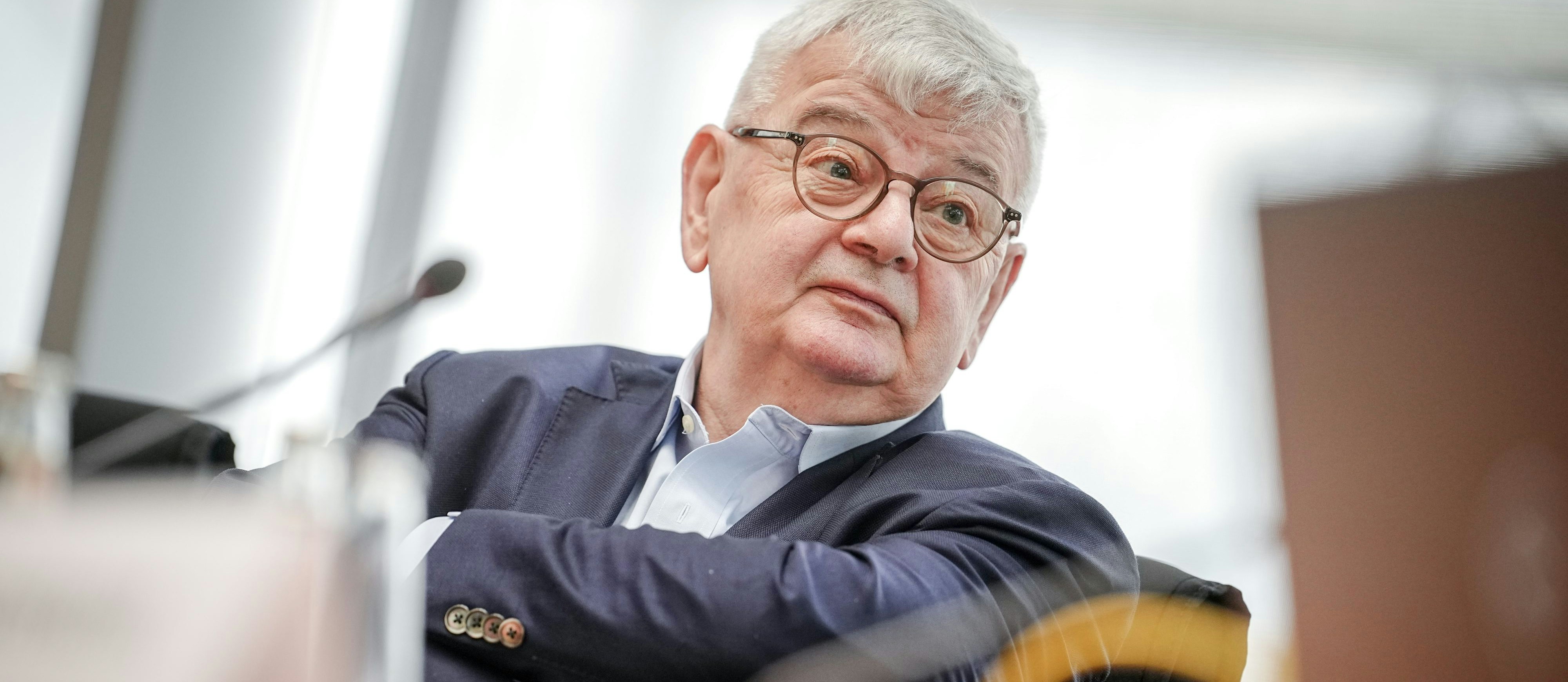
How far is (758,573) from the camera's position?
0.82m

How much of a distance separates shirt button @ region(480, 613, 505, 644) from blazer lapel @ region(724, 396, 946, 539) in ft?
0.95

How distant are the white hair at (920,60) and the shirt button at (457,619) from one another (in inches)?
29.6

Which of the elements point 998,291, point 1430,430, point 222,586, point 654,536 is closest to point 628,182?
point 998,291

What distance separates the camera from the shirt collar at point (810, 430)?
1168 millimetres

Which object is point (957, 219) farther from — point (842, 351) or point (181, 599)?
point (181, 599)

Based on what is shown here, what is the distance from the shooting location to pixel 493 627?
2.72 feet

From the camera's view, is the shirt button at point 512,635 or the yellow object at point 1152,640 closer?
the shirt button at point 512,635

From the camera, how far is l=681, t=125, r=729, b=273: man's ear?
1.38m

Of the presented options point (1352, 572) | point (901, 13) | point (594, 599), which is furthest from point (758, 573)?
point (1352, 572)

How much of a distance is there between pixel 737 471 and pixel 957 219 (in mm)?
414

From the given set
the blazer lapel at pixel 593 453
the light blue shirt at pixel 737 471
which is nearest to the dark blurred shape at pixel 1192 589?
the light blue shirt at pixel 737 471

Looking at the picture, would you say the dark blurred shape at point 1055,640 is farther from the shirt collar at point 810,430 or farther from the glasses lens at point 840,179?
the glasses lens at point 840,179

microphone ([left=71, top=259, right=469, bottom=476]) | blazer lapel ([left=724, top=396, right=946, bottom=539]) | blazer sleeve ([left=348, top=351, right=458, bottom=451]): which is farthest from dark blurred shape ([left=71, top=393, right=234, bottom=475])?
blazer lapel ([left=724, top=396, right=946, bottom=539])

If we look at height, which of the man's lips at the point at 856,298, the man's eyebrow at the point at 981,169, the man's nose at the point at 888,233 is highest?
the man's eyebrow at the point at 981,169
